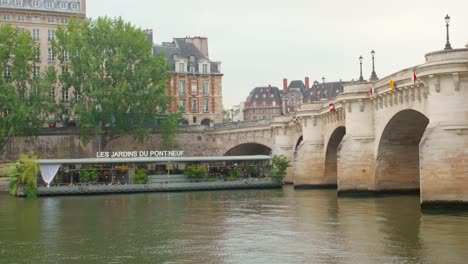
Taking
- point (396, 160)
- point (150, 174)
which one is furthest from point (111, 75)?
point (396, 160)

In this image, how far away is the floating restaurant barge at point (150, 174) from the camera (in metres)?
65.9

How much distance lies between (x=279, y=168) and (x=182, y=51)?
3948cm

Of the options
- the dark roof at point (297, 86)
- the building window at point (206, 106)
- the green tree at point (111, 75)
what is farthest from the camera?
the dark roof at point (297, 86)

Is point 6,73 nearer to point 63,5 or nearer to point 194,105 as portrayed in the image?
point 63,5

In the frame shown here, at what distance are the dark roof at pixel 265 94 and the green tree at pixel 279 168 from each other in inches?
3359

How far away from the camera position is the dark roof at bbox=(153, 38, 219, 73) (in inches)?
4117

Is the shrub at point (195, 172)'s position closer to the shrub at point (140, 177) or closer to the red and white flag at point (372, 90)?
the shrub at point (140, 177)

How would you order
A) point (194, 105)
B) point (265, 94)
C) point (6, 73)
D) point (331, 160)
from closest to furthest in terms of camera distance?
point (331, 160)
point (6, 73)
point (194, 105)
point (265, 94)

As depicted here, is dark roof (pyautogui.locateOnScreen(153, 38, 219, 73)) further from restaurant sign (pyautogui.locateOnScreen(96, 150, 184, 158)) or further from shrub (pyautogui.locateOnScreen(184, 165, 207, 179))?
shrub (pyautogui.locateOnScreen(184, 165, 207, 179))

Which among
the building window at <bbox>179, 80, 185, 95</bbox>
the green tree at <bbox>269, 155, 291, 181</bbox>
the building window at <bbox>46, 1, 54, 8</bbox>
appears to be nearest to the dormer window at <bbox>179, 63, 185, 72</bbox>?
the building window at <bbox>179, 80, 185, 95</bbox>

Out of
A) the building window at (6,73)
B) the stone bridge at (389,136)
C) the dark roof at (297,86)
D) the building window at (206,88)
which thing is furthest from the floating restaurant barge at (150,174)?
the dark roof at (297,86)

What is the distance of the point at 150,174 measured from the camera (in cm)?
7081

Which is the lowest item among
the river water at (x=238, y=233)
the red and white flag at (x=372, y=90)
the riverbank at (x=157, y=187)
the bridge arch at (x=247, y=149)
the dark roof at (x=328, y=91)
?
the river water at (x=238, y=233)

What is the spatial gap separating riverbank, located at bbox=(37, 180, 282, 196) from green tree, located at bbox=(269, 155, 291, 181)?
2.22ft
